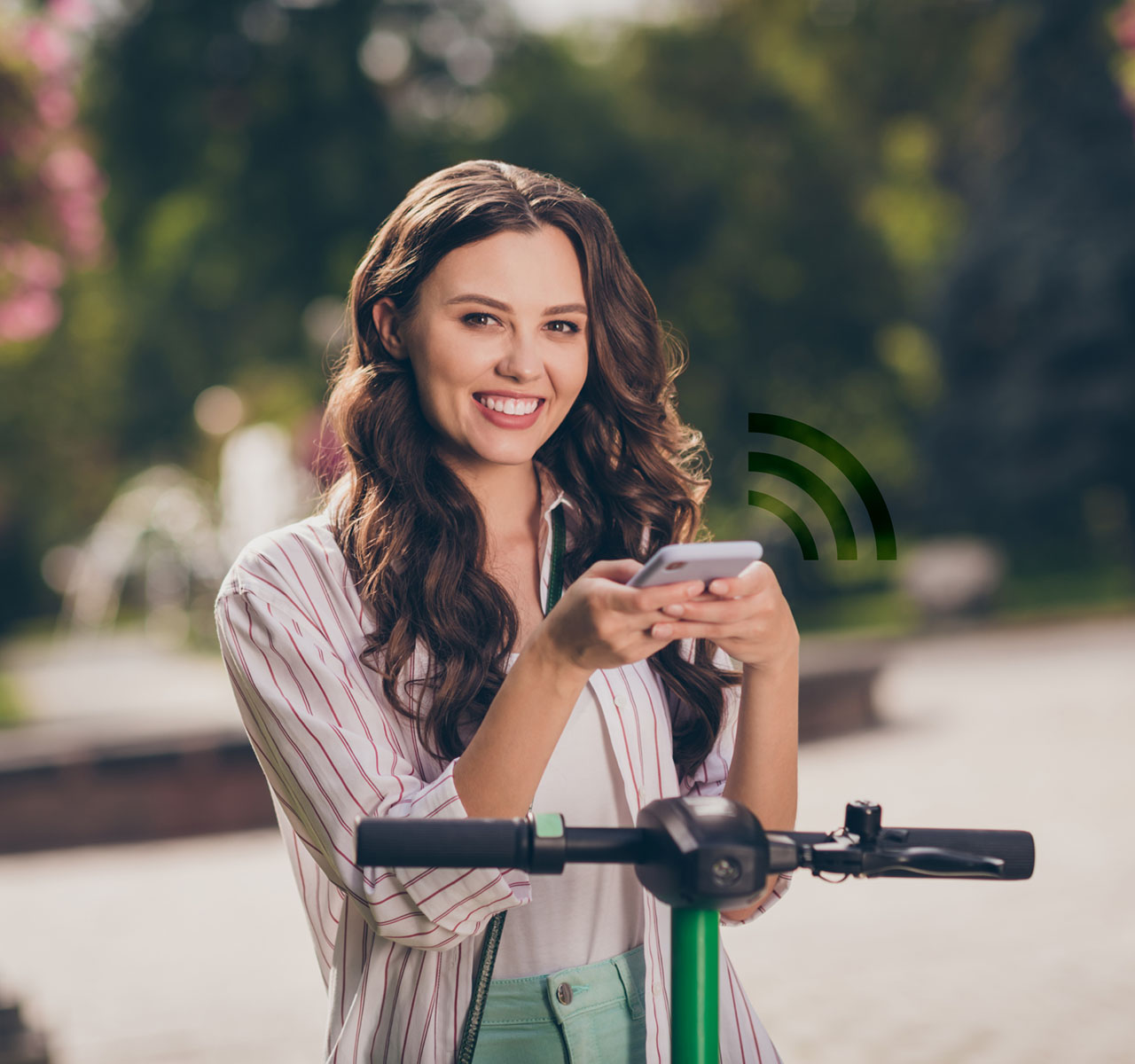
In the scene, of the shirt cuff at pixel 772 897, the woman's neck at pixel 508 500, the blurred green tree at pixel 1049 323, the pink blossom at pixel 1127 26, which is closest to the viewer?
the shirt cuff at pixel 772 897

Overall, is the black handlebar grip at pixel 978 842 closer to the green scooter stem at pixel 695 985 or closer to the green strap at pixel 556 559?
the green scooter stem at pixel 695 985

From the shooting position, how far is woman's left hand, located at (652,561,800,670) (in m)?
1.40

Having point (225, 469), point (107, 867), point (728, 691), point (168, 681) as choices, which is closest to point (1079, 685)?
point (107, 867)

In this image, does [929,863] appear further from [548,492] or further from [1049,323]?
[1049,323]

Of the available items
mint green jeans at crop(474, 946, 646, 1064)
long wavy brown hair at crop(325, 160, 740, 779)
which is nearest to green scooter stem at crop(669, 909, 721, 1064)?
mint green jeans at crop(474, 946, 646, 1064)

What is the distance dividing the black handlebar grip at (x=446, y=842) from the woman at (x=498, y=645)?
262 millimetres

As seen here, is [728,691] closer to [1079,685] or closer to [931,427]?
[1079,685]

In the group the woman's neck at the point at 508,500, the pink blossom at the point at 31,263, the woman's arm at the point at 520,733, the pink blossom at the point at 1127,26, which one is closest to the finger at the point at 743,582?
the woman's arm at the point at 520,733

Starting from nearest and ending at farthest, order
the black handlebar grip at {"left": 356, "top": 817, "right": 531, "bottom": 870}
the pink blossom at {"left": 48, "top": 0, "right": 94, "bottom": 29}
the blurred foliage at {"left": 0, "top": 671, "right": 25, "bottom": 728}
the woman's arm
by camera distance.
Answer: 1. the black handlebar grip at {"left": 356, "top": 817, "right": 531, "bottom": 870}
2. the woman's arm
3. the pink blossom at {"left": 48, "top": 0, "right": 94, "bottom": 29}
4. the blurred foliage at {"left": 0, "top": 671, "right": 25, "bottom": 728}

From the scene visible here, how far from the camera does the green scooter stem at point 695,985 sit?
51.6 inches

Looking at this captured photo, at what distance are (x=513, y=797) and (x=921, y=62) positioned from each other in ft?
96.0

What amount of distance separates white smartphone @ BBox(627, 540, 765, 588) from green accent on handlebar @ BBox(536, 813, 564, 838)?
25 centimetres

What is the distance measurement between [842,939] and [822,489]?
4345mm

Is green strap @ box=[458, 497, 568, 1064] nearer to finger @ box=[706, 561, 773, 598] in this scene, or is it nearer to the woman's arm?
A: the woman's arm
